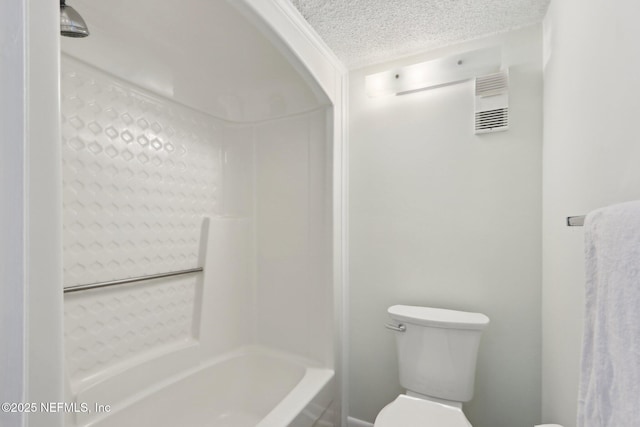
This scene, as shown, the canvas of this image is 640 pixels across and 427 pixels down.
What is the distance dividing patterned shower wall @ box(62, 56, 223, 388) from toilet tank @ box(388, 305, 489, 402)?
4.47 feet

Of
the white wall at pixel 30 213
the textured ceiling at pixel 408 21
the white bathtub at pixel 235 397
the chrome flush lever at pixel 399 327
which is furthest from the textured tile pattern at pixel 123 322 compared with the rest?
the textured ceiling at pixel 408 21

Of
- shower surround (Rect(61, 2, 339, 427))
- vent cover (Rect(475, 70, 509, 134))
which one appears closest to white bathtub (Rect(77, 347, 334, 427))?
shower surround (Rect(61, 2, 339, 427))

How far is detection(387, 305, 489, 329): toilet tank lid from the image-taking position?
142 centimetres

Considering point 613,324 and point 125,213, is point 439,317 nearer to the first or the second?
point 613,324

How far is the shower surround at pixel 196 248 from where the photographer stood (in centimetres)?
141

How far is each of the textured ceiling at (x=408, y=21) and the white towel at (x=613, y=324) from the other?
125cm

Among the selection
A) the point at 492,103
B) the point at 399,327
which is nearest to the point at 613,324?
→ the point at 399,327

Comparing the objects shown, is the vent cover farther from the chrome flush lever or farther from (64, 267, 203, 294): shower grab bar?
(64, 267, 203, 294): shower grab bar

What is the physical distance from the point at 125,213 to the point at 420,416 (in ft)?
5.73

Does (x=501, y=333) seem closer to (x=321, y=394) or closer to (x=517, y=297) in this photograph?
(x=517, y=297)

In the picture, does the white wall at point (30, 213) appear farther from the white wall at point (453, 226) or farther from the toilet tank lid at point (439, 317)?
the white wall at point (453, 226)

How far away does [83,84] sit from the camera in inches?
56.2

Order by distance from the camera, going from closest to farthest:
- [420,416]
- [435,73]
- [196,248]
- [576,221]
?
[576,221] → [420,416] → [435,73] → [196,248]

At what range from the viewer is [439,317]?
1.49m
